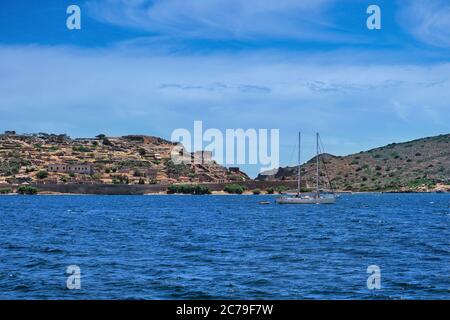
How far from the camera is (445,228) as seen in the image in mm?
56906

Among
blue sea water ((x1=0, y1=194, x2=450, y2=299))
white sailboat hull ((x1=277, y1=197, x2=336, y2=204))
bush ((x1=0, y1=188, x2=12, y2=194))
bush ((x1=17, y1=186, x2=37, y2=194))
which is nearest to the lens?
blue sea water ((x1=0, y1=194, x2=450, y2=299))

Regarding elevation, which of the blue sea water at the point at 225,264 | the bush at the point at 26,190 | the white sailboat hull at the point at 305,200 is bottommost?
the blue sea water at the point at 225,264

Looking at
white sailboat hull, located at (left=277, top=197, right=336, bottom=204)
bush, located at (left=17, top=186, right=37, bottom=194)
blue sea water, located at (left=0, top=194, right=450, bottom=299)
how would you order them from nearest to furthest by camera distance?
blue sea water, located at (left=0, top=194, right=450, bottom=299) < white sailboat hull, located at (left=277, top=197, right=336, bottom=204) < bush, located at (left=17, top=186, right=37, bottom=194)

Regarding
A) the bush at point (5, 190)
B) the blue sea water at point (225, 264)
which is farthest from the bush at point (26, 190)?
the blue sea water at point (225, 264)

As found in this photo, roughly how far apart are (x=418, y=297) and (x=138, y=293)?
30.8 ft

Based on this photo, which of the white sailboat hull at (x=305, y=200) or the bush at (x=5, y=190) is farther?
the bush at (x=5, y=190)

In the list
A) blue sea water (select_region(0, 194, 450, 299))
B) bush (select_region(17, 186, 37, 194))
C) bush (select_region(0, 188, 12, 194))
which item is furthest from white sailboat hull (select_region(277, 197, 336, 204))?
bush (select_region(0, 188, 12, 194))

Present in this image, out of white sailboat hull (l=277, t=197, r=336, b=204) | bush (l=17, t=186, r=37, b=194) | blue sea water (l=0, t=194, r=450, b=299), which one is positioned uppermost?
bush (l=17, t=186, r=37, b=194)

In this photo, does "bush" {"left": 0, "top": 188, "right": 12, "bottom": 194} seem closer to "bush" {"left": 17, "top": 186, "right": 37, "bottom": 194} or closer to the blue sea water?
"bush" {"left": 17, "top": 186, "right": 37, "bottom": 194}

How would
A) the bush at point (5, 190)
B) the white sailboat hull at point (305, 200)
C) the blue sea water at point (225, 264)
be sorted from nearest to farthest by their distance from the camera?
1. the blue sea water at point (225, 264)
2. the white sailboat hull at point (305, 200)
3. the bush at point (5, 190)

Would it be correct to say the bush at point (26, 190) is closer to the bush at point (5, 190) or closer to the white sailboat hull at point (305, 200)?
the bush at point (5, 190)

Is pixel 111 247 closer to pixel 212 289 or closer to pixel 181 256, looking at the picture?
pixel 181 256
